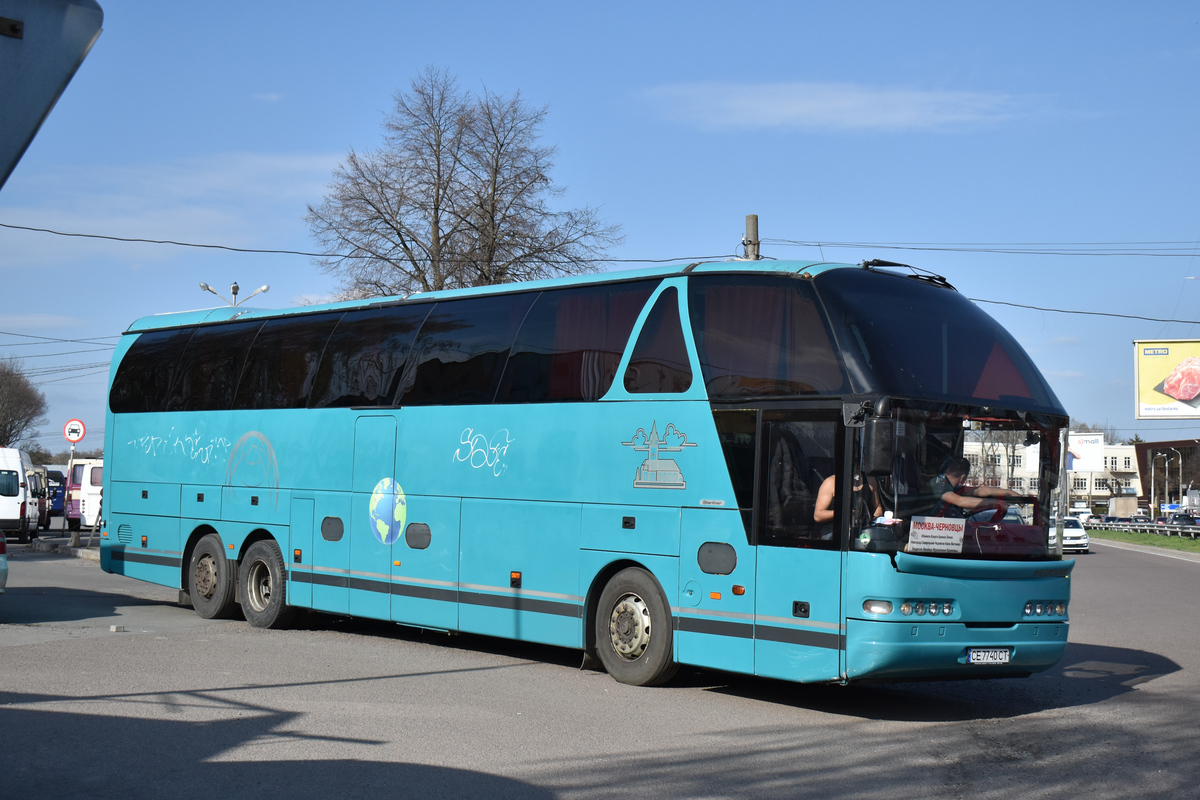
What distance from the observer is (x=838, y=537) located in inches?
351

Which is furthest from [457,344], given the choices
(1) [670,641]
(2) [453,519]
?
(1) [670,641]

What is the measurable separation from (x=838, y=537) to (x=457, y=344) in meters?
5.15

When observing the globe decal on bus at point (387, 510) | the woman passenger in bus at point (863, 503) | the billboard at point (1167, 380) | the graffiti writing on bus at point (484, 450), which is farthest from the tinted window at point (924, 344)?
the billboard at point (1167, 380)

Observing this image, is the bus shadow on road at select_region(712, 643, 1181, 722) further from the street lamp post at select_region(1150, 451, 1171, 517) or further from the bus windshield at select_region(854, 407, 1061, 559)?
the street lamp post at select_region(1150, 451, 1171, 517)

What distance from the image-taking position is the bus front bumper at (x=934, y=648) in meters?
8.62

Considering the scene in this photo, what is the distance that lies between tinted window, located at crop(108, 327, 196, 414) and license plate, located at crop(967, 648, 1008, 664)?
11.3m

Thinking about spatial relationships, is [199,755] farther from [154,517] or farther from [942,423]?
[154,517]

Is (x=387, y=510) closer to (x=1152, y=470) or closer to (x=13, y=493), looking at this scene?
(x=13, y=493)

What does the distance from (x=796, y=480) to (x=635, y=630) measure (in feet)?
7.34

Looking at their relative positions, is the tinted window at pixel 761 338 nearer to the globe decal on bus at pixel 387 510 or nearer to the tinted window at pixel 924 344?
the tinted window at pixel 924 344

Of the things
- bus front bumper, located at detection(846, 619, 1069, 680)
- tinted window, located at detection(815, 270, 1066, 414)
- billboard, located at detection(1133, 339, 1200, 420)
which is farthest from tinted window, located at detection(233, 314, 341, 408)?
billboard, located at detection(1133, 339, 1200, 420)

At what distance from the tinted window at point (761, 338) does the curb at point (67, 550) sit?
20.7 m

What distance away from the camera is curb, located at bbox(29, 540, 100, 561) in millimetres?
26758

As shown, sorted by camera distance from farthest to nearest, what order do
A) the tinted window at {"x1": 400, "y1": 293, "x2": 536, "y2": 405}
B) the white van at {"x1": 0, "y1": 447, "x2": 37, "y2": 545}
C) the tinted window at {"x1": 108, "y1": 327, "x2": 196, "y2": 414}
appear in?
the white van at {"x1": 0, "y1": 447, "x2": 37, "y2": 545}
the tinted window at {"x1": 108, "y1": 327, "x2": 196, "y2": 414}
the tinted window at {"x1": 400, "y1": 293, "x2": 536, "y2": 405}
